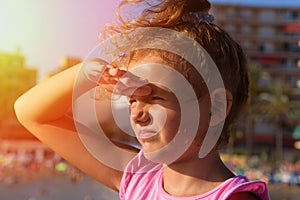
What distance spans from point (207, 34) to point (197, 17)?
50 mm

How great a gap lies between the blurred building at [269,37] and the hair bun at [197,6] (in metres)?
35.9

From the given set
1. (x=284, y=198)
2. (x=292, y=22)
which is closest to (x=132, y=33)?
(x=284, y=198)

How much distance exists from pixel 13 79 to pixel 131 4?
992 inches

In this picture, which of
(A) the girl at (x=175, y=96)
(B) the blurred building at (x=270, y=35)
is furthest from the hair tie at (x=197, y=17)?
(B) the blurred building at (x=270, y=35)

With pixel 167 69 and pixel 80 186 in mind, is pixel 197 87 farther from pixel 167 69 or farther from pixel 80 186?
pixel 80 186

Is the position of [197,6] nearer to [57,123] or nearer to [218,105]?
[218,105]

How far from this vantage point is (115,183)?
3.67 feet

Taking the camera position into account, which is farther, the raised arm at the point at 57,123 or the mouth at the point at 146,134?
the raised arm at the point at 57,123

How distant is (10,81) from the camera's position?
1000 inches

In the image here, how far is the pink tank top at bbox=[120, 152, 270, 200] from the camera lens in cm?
86

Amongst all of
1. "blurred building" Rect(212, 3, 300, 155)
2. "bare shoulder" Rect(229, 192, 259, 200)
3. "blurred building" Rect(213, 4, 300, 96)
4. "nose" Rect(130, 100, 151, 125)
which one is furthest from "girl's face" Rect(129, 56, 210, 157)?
"blurred building" Rect(213, 4, 300, 96)

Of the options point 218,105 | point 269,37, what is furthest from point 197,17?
point 269,37

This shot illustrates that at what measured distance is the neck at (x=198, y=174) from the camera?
3.02 feet

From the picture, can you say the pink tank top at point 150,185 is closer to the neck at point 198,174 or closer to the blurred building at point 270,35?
the neck at point 198,174
